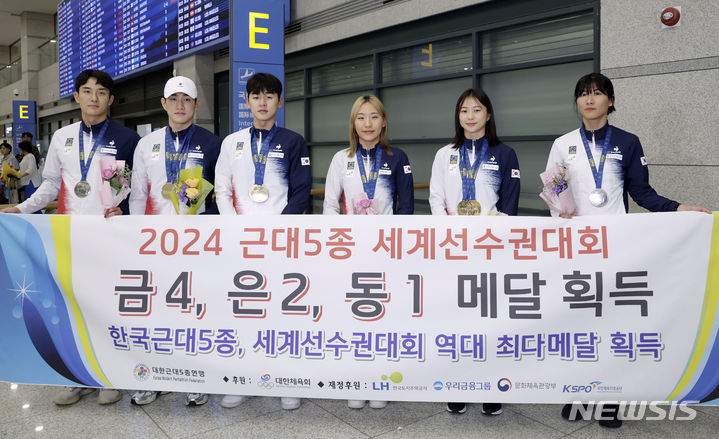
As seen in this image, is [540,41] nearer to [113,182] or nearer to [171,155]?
[171,155]

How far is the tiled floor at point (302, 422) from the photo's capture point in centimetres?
279

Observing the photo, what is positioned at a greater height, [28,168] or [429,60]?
[429,60]

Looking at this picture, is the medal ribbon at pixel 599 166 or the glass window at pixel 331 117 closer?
the medal ribbon at pixel 599 166

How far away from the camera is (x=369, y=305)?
2828mm

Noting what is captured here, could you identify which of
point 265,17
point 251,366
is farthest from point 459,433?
point 265,17

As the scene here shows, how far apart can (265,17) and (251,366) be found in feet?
15.3

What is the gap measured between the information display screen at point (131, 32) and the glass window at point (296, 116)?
144 centimetres

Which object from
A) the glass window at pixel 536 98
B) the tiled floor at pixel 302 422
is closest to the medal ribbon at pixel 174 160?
the tiled floor at pixel 302 422

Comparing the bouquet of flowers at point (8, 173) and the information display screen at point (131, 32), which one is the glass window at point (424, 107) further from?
the bouquet of flowers at point (8, 173)

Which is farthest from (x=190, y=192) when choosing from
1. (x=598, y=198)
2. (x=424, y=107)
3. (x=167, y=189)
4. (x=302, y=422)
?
(x=424, y=107)

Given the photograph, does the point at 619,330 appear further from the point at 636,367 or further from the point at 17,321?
the point at 17,321

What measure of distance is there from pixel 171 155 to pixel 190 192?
60cm

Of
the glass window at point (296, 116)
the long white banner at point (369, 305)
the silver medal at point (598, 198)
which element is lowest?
the long white banner at point (369, 305)

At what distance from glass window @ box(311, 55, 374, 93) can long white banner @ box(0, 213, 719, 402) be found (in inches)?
198
